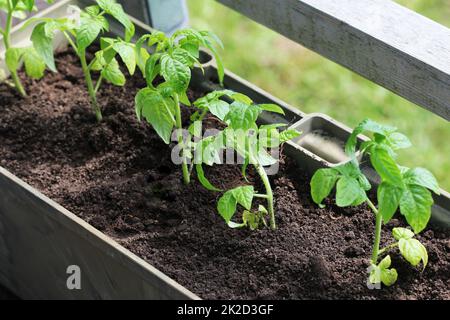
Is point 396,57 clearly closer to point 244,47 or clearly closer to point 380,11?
point 380,11

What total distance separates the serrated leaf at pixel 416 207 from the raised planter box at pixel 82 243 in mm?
303

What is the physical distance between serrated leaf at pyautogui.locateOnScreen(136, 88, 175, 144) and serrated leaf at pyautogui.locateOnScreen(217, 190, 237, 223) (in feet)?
0.72

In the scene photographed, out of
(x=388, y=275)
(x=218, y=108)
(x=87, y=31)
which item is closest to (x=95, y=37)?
(x=87, y=31)

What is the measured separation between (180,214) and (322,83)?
4.69 feet

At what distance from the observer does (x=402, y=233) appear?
1964mm

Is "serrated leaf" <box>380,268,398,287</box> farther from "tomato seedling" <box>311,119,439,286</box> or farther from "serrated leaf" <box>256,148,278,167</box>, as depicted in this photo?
"serrated leaf" <box>256,148,278,167</box>

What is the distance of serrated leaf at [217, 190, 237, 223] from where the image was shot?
1.99 meters

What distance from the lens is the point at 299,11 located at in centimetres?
216

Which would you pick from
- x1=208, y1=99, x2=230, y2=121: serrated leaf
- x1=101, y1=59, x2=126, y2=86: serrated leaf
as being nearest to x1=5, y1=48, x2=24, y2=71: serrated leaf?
x1=101, y1=59, x2=126, y2=86: serrated leaf

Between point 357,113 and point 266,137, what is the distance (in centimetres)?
137

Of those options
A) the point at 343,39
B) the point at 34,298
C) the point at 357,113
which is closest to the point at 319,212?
the point at 343,39

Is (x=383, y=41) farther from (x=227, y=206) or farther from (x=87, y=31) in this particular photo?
(x=87, y=31)

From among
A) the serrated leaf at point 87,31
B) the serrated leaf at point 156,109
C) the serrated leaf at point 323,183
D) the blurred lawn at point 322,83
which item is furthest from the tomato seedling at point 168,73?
the blurred lawn at point 322,83
